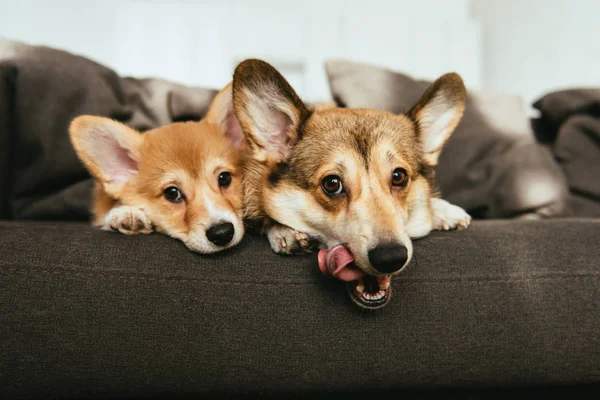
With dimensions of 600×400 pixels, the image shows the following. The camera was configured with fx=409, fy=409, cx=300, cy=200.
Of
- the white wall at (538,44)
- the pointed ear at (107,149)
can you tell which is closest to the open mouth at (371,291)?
the pointed ear at (107,149)

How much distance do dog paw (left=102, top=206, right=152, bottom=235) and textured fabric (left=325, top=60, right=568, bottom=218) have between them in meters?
1.15

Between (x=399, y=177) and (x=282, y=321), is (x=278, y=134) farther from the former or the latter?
(x=282, y=321)

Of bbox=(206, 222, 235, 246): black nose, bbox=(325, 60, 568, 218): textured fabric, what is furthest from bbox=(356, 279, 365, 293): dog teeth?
bbox=(325, 60, 568, 218): textured fabric

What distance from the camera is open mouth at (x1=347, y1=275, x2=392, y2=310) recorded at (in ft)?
3.35

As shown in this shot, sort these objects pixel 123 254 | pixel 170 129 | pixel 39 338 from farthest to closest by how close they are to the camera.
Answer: pixel 170 129 < pixel 123 254 < pixel 39 338

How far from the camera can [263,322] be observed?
1003mm

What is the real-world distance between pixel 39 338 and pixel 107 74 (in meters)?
1.40

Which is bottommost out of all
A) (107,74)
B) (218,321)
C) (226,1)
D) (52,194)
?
(52,194)

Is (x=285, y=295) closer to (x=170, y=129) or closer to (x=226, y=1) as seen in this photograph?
(x=170, y=129)

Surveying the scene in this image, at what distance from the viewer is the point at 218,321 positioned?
993mm

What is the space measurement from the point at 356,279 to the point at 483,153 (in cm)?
136

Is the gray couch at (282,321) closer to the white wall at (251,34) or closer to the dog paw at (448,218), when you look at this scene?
the dog paw at (448,218)

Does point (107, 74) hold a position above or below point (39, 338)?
above

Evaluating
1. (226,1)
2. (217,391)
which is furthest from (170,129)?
(226,1)
